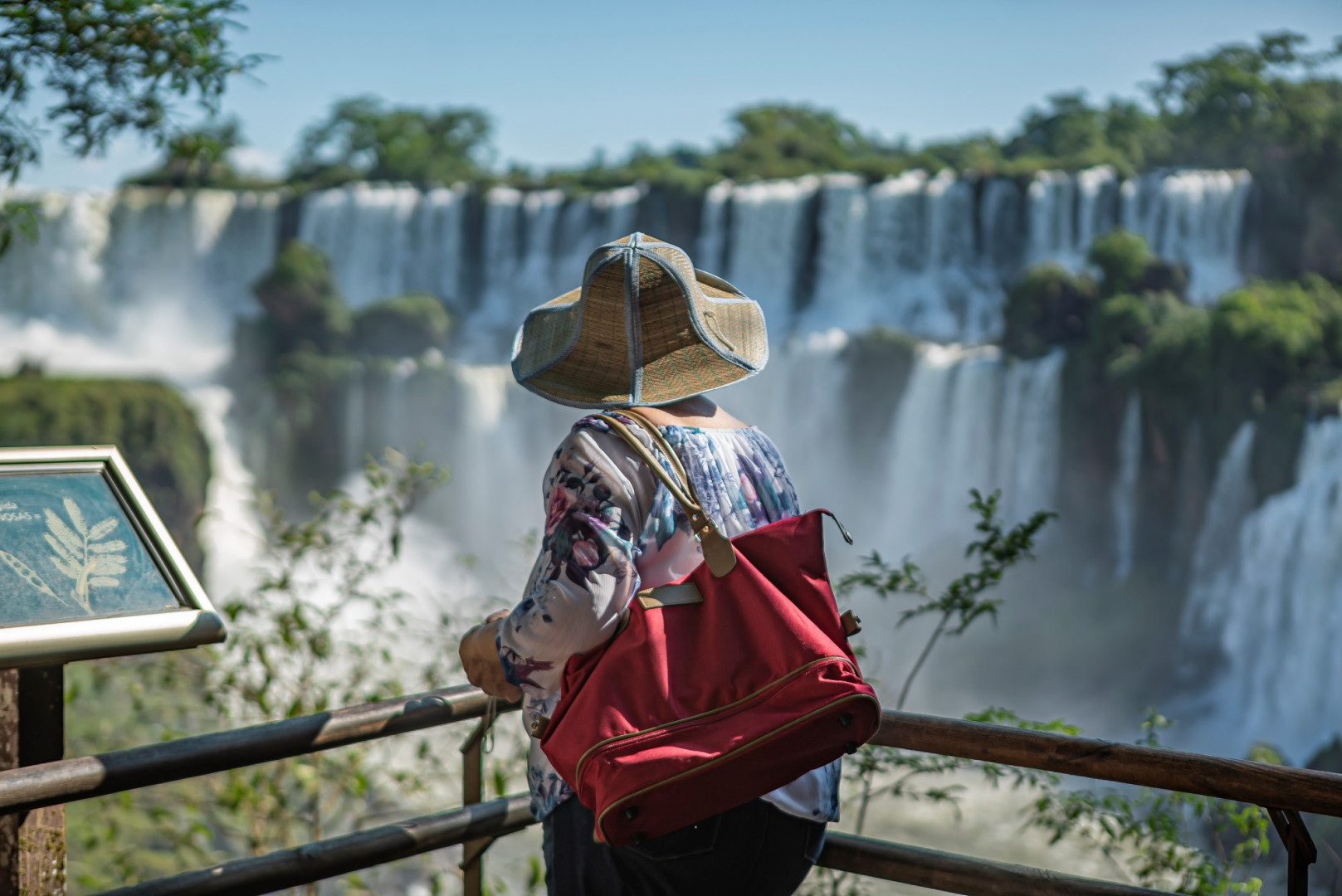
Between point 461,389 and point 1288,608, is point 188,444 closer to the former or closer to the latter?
point 461,389

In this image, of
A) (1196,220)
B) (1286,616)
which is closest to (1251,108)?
(1196,220)

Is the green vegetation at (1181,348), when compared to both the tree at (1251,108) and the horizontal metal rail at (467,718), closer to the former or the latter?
the tree at (1251,108)

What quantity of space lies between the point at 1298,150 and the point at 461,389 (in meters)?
10.7

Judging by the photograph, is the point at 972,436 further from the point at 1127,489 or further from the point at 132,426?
the point at 132,426

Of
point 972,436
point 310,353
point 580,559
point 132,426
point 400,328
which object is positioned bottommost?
point 132,426

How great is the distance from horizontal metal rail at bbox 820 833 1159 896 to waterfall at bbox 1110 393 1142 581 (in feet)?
39.8

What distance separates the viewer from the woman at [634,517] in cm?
127

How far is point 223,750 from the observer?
62.5 inches

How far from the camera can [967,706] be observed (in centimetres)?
1270

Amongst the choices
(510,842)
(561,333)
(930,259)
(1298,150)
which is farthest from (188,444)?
(561,333)

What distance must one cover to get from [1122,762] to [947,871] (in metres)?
0.32

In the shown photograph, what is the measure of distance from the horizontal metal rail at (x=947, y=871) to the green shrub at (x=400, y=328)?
694 inches

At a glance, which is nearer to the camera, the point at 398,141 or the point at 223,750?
the point at 223,750

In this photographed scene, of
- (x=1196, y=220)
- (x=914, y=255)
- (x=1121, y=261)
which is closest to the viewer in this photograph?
(x=1121, y=261)
